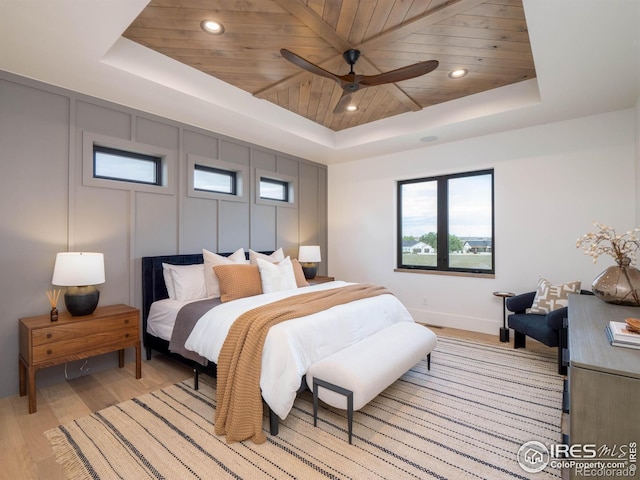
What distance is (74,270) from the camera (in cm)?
261

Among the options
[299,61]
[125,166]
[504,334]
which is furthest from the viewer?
[504,334]

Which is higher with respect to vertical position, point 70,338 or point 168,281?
A: point 168,281

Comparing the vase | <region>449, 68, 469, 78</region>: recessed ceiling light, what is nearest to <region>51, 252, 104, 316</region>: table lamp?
<region>449, 68, 469, 78</region>: recessed ceiling light

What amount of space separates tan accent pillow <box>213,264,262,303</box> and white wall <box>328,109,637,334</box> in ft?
8.71

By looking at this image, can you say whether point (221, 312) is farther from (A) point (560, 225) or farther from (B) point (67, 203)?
(A) point (560, 225)

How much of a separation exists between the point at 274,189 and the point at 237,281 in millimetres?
2312

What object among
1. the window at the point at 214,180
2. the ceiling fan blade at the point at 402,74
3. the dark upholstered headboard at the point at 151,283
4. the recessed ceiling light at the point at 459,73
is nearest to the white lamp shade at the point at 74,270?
the dark upholstered headboard at the point at 151,283

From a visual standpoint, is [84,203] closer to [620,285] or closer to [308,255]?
[308,255]

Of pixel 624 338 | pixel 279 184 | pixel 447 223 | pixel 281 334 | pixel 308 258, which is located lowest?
pixel 281 334

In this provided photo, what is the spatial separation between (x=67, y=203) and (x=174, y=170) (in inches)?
43.9

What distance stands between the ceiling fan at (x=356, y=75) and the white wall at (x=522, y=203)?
2415 millimetres

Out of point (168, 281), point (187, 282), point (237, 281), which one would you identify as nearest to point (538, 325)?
point (237, 281)

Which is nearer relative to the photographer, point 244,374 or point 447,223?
point 244,374

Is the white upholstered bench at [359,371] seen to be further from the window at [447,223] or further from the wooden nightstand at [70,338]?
the window at [447,223]
